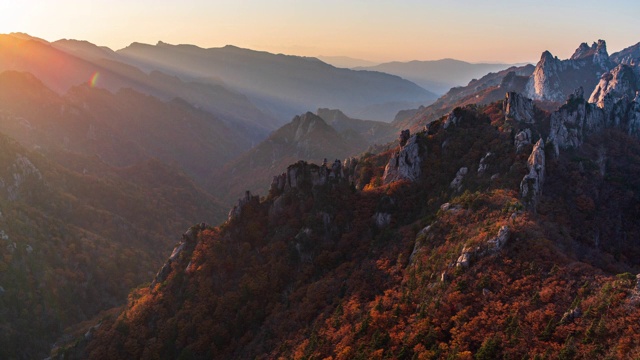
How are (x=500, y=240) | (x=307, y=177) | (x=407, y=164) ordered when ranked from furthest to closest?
1. (x=307, y=177)
2. (x=407, y=164)
3. (x=500, y=240)

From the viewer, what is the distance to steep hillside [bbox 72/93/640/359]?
34.1 m

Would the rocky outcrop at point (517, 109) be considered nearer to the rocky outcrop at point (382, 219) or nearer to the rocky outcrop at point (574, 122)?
the rocky outcrop at point (574, 122)

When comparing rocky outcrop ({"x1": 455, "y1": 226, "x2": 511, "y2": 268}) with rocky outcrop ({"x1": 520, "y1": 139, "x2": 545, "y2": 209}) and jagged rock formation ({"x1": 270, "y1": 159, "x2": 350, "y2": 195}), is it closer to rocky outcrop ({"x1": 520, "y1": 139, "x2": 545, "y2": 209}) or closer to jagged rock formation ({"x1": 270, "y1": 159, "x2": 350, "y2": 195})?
rocky outcrop ({"x1": 520, "y1": 139, "x2": 545, "y2": 209})

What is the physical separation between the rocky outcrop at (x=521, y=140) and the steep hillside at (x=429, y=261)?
9.7 inches

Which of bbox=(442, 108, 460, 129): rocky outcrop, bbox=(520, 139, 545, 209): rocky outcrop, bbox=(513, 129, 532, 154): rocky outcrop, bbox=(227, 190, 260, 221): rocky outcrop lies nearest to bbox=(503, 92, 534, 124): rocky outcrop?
bbox=(442, 108, 460, 129): rocky outcrop

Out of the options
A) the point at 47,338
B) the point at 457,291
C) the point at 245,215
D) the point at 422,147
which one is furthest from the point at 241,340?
the point at 47,338

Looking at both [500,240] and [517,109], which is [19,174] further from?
[517,109]

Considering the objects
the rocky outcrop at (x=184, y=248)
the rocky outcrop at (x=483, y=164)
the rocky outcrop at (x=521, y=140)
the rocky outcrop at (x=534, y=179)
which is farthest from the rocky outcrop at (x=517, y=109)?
the rocky outcrop at (x=184, y=248)

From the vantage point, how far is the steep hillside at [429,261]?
3409cm

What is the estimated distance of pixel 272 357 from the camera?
5338cm

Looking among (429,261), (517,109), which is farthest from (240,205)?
(517,109)

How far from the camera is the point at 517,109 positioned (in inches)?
3757

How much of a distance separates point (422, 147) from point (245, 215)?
39176 millimetres

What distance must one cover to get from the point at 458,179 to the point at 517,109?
39.7 meters
